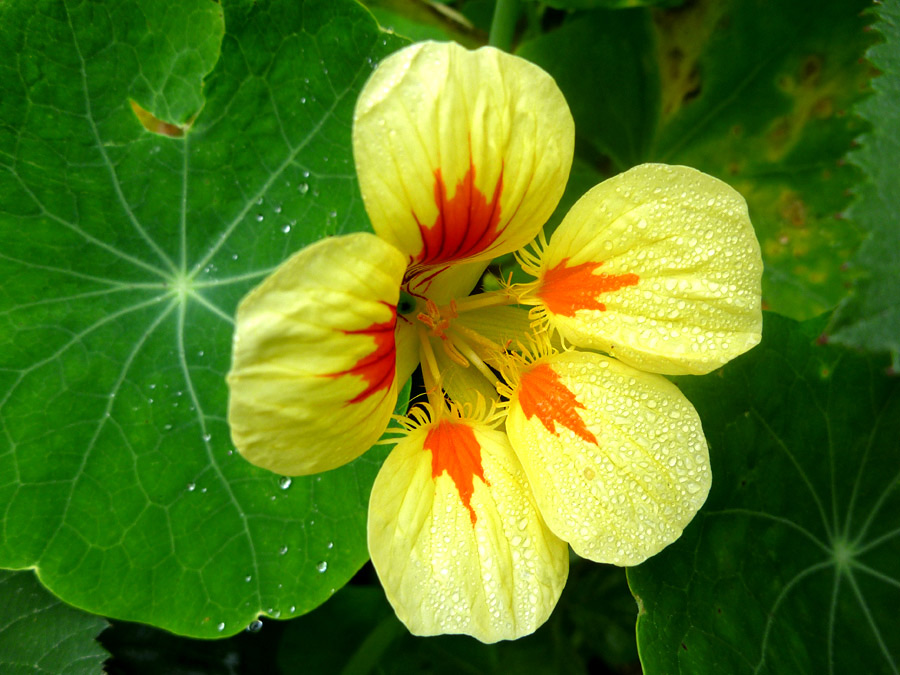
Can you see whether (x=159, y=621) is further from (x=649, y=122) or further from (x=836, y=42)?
(x=836, y=42)

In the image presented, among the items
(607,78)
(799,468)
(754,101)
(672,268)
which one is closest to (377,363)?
(672,268)

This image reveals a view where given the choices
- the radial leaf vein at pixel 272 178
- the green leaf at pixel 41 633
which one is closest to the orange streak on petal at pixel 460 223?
the radial leaf vein at pixel 272 178

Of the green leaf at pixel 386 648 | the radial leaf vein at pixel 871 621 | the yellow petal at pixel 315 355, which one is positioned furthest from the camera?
the green leaf at pixel 386 648

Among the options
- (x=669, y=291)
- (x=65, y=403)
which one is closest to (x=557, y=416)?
(x=669, y=291)

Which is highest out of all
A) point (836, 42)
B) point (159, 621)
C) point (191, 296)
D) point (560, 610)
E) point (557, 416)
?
point (836, 42)

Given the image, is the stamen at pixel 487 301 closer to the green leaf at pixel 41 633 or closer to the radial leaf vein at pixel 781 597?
the radial leaf vein at pixel 781 597

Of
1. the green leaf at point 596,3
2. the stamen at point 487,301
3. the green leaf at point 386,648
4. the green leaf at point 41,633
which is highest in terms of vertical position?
the green leaf at point 596,3
